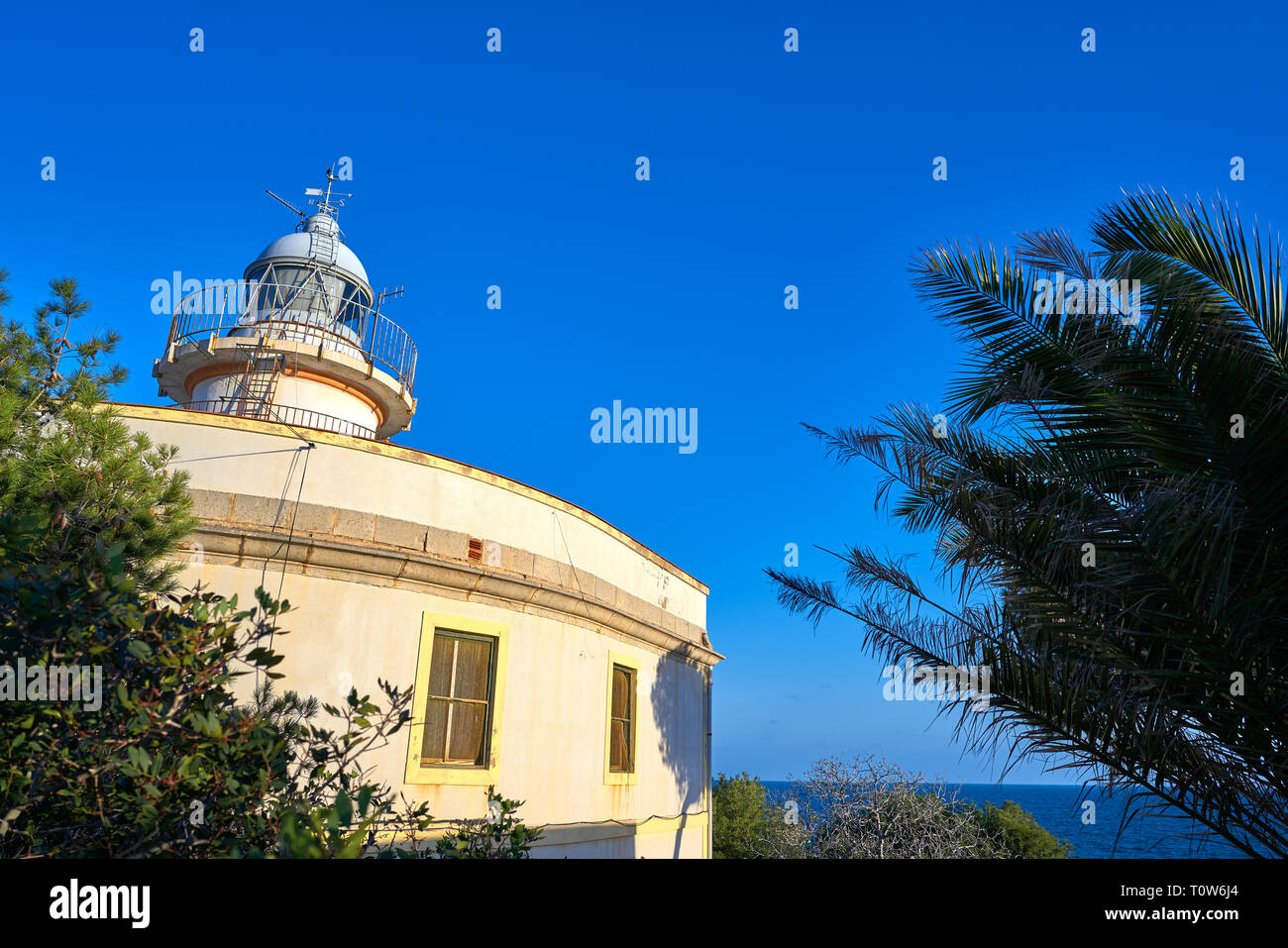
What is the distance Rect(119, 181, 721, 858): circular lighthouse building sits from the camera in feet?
28.9

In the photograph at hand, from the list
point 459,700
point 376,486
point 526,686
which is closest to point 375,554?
point 376,486

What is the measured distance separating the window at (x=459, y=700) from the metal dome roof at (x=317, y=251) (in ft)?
33.6

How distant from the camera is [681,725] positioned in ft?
45.9

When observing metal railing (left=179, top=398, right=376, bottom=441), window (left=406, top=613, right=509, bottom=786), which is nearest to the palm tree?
window (left=406, top=613, right=509, bottom=786)

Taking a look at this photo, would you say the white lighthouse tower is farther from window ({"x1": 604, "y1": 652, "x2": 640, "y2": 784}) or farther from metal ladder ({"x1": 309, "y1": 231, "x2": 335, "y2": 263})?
window ({"x1": 604, "y1": 652, "x2": 640, "y2": 784})

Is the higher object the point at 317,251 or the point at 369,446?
the point at 317,251

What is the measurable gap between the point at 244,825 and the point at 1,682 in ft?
4.14

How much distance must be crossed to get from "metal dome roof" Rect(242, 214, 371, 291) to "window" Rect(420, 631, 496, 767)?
10247 millimetres

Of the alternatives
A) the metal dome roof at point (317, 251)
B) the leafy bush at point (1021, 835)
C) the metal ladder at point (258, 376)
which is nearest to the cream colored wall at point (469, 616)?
the metal ladder at point (258, 376)

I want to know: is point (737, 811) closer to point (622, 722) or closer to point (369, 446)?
point (622, 722)

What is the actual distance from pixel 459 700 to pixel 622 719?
3.48m

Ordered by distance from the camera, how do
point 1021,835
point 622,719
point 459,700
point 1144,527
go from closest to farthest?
1. point 1144,527
2. point 459,700
3. point 622,719
4. point 1021,835
